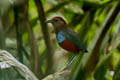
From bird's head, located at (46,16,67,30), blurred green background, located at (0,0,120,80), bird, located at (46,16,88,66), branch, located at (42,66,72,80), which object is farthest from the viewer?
blurred green background, located at (0,0,120,80)

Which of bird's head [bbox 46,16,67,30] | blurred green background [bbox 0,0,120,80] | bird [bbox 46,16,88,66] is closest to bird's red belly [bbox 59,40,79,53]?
bird [bbox 46,16,88,66]

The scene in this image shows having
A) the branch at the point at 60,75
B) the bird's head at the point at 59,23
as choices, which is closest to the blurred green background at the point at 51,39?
the bird's head at the point at 59,23

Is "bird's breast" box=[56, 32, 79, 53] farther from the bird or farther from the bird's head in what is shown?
the bird's head

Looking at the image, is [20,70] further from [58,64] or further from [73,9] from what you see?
[73,9]

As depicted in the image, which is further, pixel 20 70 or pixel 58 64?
pixel 58 64

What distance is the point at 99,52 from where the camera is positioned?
411 centimetres

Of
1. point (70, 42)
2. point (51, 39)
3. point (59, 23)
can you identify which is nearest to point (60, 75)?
point (70, 42)

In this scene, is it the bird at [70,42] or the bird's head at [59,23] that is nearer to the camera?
the bird at [70,42]

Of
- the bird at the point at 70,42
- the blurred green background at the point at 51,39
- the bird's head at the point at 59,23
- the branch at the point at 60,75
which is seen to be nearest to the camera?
the branch at the point at 60,75

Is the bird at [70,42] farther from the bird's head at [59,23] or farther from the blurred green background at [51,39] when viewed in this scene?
the blurred green background at [51,39]

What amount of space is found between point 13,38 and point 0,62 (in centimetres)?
253

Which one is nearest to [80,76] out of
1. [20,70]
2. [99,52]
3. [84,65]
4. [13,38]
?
[84,65]

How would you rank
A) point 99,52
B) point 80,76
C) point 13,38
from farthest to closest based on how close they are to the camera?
point 13,38
point 99,52
point 80,76

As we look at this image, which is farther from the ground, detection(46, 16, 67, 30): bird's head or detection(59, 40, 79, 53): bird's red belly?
detection(46, 16, 67, 30): bird's head
